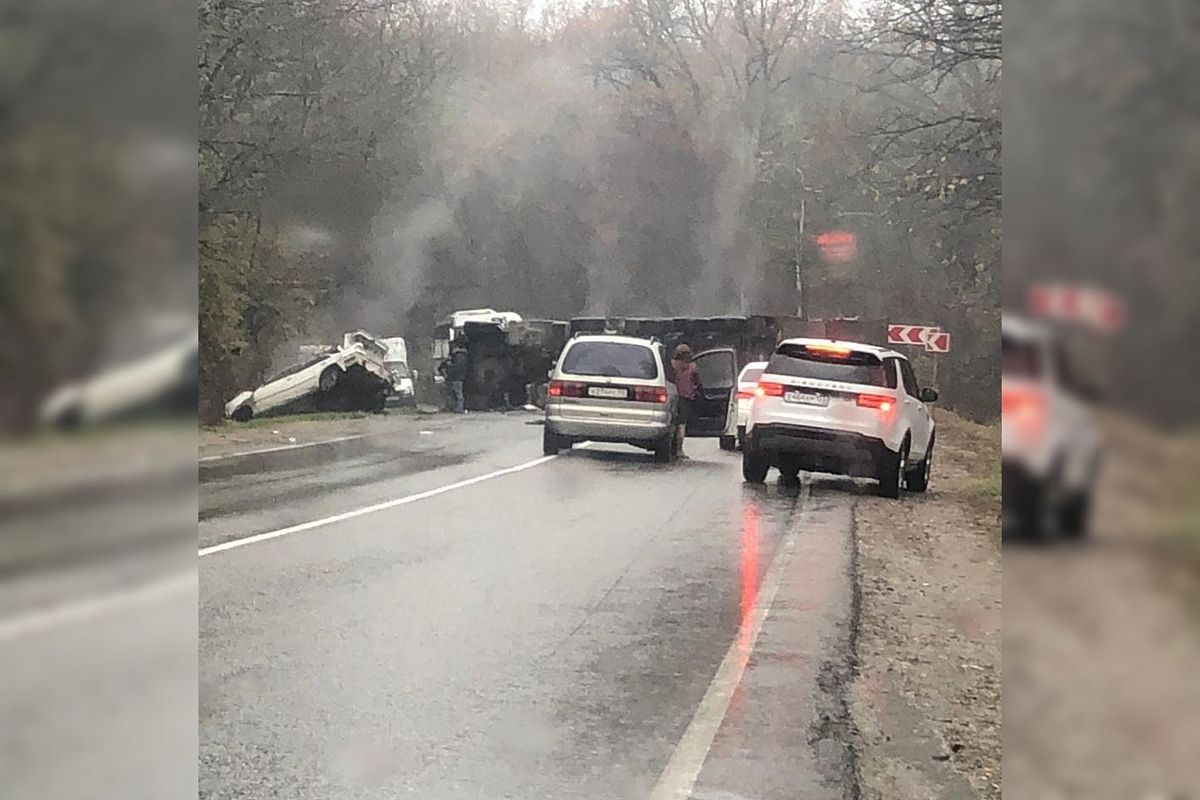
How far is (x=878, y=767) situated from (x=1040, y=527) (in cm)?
55

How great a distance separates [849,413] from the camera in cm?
226

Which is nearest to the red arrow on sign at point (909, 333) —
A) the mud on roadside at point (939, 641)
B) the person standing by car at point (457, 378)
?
the mud on roadside at point (939, 641)

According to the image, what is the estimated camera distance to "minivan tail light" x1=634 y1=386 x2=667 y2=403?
8.00ft

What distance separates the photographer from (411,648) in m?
2.37

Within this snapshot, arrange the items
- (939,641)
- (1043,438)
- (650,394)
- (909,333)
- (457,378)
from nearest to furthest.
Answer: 1. (1043,438)
2. (939,641)
3. (909,333)
4. (650,394)
5. (457,378)

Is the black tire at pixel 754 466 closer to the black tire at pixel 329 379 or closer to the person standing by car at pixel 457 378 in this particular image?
the person standing by car at pixel 457 378

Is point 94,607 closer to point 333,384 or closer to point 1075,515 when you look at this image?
point 333,384

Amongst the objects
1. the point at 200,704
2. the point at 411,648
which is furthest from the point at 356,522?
the point at 200,704

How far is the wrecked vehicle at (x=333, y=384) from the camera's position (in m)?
2.59

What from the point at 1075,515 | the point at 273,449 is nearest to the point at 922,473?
the point at 1075,515

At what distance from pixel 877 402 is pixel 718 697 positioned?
2.18 feet

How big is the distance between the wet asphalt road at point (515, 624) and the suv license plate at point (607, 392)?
4.7 inches

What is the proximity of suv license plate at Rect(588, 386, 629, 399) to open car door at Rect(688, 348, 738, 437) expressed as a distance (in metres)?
0.16

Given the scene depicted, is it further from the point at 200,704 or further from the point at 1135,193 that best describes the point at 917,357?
the point at 200,704
